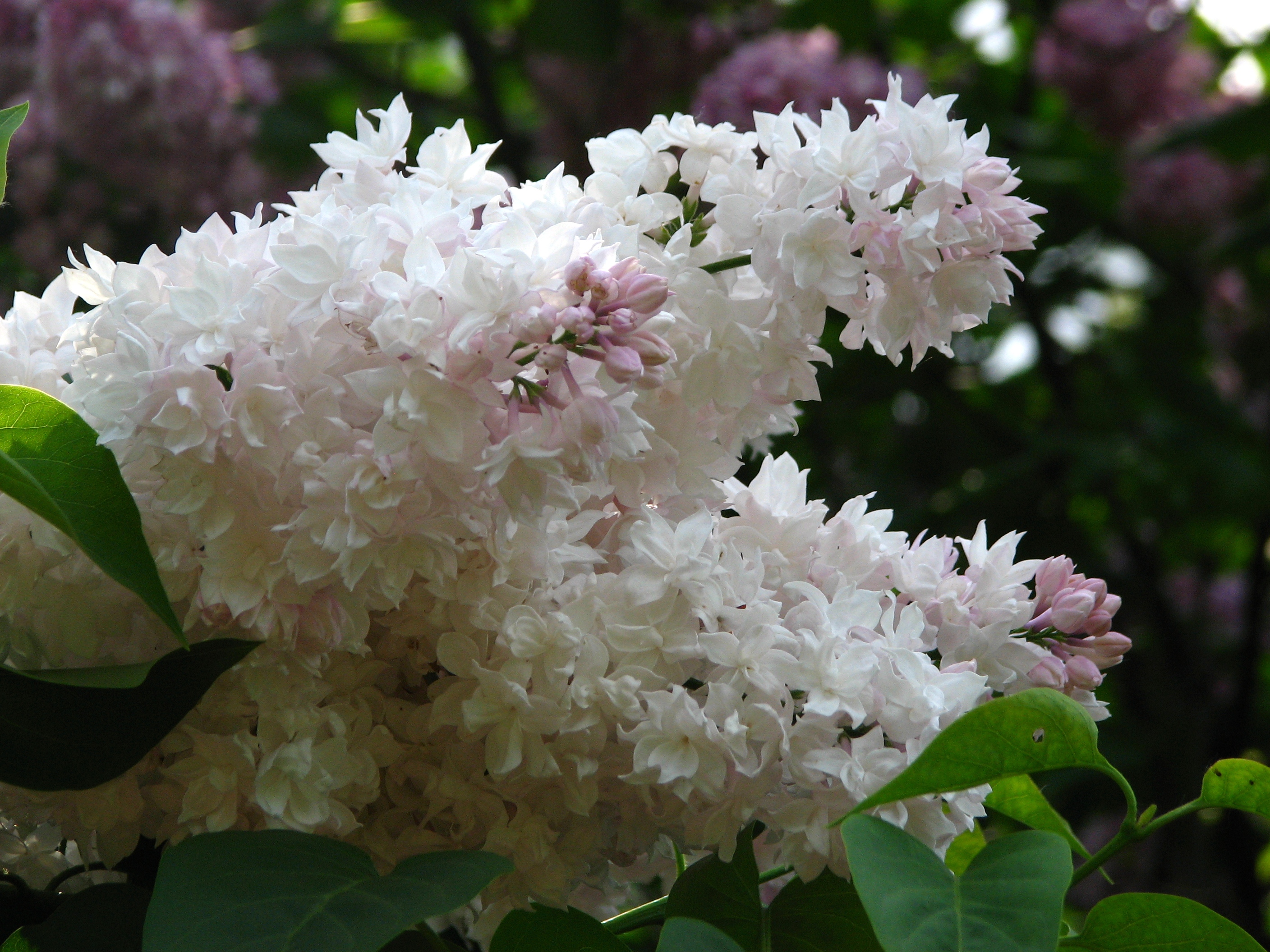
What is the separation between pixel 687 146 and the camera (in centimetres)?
54

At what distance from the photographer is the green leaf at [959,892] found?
16.1 inches

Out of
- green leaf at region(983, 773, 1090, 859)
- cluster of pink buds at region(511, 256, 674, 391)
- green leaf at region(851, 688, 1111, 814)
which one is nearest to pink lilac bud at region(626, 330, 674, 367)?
cluster of pink buds at region(511, 256, 674, 391)

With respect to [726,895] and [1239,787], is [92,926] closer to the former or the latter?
[726,895]

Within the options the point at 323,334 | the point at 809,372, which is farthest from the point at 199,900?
the point at 809,372

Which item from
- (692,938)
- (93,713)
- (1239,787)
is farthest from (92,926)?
(1239,787)

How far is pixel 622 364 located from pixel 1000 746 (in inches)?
7.6

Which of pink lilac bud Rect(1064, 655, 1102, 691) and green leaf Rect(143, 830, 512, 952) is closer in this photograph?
green leaf Rect(143, 830, 512, 952)

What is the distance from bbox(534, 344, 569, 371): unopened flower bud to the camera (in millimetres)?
435

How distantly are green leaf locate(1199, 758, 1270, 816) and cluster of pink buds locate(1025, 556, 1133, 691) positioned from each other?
0.06 m

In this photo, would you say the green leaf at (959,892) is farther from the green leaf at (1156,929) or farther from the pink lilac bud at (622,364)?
the pink lilac bud at (622,364)

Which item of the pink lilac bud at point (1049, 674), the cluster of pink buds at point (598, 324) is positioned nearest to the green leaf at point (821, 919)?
the pink lilac bud at point (1049, 674)

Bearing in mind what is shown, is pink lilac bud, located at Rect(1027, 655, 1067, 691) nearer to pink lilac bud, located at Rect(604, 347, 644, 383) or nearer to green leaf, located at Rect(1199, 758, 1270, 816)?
green leaf, located at Rect(1199, 758, 1270, 816)

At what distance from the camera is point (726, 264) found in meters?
0.51

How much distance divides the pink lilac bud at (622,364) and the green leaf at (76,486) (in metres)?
0.17
